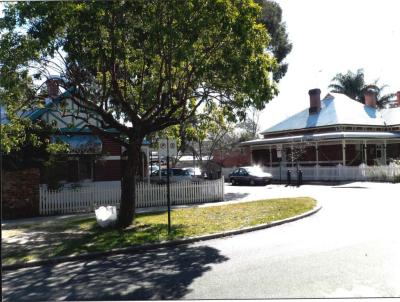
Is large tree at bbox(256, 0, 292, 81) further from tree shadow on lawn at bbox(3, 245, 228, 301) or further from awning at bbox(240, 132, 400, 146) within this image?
tree shadow on lawn at bbox(3, 245, 228, 301)

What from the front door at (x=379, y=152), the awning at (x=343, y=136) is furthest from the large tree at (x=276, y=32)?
the front door at (x=379, y=152)

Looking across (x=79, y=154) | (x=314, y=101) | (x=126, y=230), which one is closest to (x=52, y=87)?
(x=126, y=230)

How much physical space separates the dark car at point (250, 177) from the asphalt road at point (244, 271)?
2085cm

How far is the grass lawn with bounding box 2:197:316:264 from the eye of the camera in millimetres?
10121

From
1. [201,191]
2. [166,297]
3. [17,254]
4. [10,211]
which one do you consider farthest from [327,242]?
[10,211]

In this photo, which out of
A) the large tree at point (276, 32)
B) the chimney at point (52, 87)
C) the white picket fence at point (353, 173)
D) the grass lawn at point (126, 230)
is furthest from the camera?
the white picket fence at point (353, 173)

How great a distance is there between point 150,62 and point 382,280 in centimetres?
929

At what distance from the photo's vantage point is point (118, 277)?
7.60 m

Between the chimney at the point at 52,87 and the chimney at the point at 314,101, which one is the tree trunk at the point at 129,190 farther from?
the chimney at the point at 314,101

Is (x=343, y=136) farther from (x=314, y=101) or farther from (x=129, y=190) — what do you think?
(x=129, y=190)

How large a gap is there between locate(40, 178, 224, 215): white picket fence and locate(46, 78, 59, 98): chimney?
163 inches

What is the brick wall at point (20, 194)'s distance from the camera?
52.2ft

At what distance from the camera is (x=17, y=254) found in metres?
9.75

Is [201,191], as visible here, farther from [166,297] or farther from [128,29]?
[166,297]
